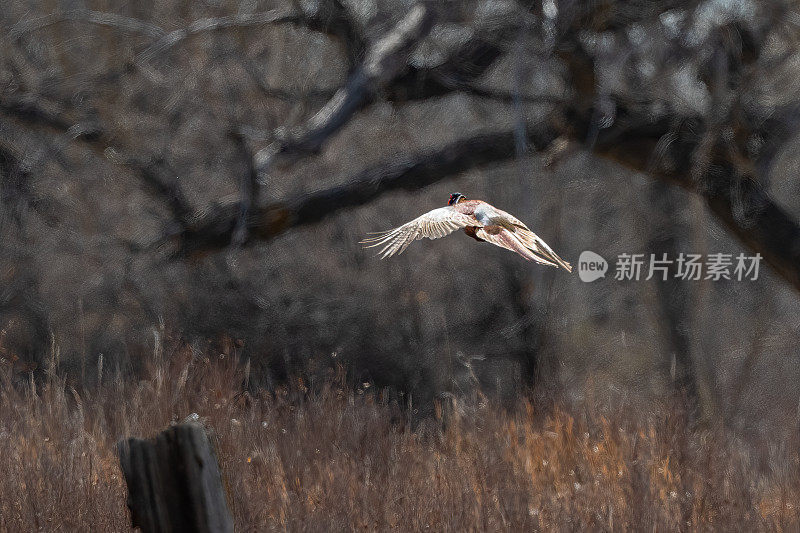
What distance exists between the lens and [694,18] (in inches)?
251

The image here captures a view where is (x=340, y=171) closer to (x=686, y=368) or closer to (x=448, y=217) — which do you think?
(x=686, y=368)

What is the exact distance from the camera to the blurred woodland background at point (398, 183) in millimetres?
6629

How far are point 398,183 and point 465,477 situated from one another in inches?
117

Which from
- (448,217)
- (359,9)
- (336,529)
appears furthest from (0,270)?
(448,217)

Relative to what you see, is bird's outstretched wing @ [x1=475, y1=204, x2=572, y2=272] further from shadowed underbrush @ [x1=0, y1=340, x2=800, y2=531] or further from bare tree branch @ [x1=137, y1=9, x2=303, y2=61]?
bare tree branch @ [x1=137, y1=9, x2=303, y2=61]

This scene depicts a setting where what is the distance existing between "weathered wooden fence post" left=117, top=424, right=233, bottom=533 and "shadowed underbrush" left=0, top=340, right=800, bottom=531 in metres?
0.58

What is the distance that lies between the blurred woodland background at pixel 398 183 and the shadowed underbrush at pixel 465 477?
1603mm

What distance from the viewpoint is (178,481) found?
318 cm

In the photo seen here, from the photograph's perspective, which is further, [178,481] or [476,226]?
[476,226]

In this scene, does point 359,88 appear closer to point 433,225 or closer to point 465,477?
point 465,477

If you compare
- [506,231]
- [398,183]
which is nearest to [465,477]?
[506,231]

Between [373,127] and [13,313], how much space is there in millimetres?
4402

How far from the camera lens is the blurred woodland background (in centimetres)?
663

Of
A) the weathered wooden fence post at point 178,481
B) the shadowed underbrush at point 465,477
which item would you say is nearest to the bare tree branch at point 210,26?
the shadowed underbrush at point 465,477
